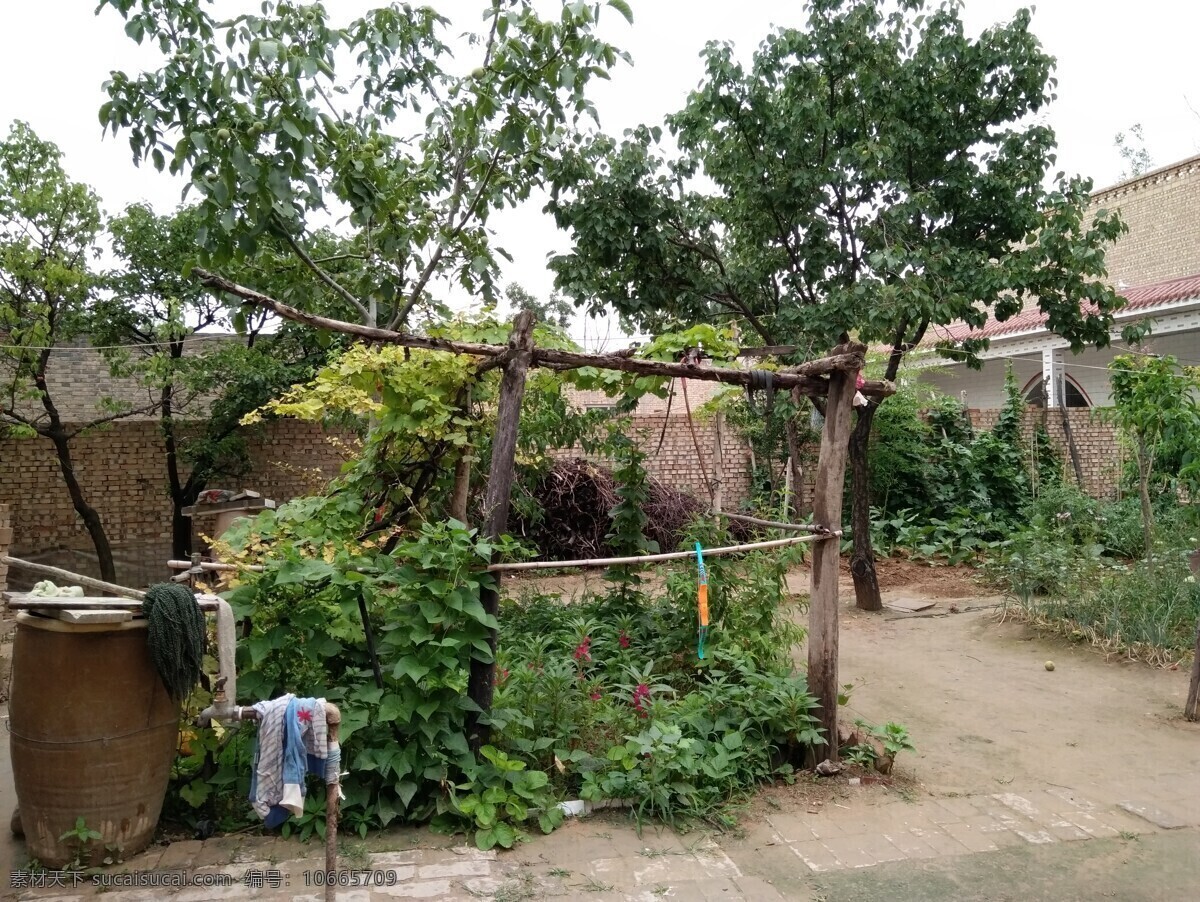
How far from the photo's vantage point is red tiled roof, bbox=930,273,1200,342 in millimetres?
11438

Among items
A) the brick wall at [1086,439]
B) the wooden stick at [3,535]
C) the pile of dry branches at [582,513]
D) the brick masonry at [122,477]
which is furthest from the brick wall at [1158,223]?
the wooden stick at [3,535]

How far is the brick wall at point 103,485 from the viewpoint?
10.3 meters

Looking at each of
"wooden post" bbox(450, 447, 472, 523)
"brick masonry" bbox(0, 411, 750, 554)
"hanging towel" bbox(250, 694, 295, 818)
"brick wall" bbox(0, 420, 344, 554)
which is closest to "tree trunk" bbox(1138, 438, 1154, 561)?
"brick masonry" bbox(0, 411, 750, 554)

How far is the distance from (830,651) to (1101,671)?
3505 millimetres

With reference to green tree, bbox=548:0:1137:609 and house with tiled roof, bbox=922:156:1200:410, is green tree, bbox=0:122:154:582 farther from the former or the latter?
house with tiled roof, bbox=922:156:1200:410

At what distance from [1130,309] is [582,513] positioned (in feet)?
27.5

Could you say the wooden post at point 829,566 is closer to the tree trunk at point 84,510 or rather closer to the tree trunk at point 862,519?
the tree trunk at point 862,519

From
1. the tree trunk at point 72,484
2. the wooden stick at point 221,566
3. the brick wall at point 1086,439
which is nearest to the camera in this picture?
the wooden stick at point 221,566

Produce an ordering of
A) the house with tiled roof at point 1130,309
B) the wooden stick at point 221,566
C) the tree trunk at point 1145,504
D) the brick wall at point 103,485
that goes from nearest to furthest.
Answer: the wooden stick at point 221,566, the tree trunk at point 1145,504, the brick wall at point 103,485, the house with tiled roof at point 1130,309

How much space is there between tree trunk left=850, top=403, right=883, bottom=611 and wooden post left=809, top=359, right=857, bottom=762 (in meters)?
3.62

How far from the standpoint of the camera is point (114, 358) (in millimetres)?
9719

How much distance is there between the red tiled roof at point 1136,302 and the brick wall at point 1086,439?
4.49ft

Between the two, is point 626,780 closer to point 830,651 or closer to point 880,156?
point 830,651

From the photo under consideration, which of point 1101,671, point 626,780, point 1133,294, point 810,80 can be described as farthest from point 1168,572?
point 1133,294
